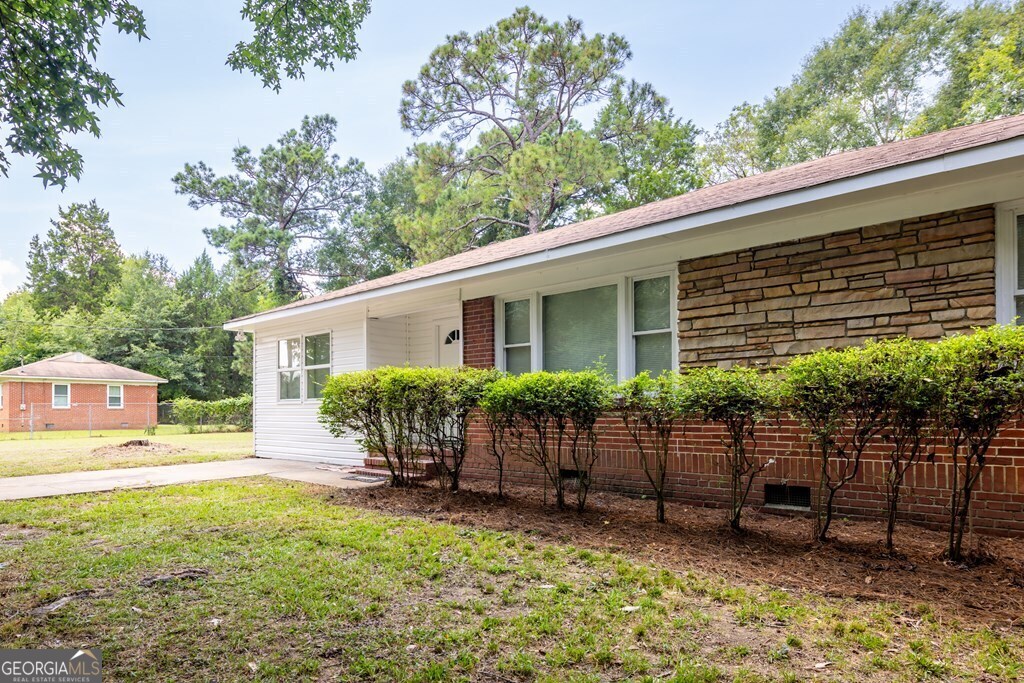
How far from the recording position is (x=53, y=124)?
201 inches

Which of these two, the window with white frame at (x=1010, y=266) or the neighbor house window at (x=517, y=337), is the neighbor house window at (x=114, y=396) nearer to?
the neighbor house window at (x=517, y=337)

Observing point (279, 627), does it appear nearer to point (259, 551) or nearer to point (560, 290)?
point (259, 551)

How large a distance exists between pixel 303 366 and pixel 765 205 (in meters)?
9.09

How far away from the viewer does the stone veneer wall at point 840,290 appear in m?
4.84

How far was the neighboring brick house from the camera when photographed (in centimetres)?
2584

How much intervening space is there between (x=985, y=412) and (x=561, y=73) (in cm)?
2174

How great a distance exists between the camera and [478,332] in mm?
8711

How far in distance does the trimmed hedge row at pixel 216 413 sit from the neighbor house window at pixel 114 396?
3905 mm

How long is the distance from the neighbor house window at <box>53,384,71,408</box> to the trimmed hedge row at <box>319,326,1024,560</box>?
26.4 meters

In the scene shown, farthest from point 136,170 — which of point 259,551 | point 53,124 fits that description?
point 259,551

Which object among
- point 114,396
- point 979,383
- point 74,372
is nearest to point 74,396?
point 74,372

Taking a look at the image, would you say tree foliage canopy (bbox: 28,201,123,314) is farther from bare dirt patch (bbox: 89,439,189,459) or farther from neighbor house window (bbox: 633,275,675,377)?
neighbor house window (bbox: 633,275,675,377)

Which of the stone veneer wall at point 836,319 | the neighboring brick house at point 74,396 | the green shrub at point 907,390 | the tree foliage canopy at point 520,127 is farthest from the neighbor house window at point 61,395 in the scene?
the green shrub at point 907,390

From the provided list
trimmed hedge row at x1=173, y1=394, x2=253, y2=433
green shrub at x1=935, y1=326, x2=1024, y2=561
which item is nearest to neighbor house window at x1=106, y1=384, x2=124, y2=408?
trimmed hedge row at x1=173, y1=394, x2=253, y2=433
